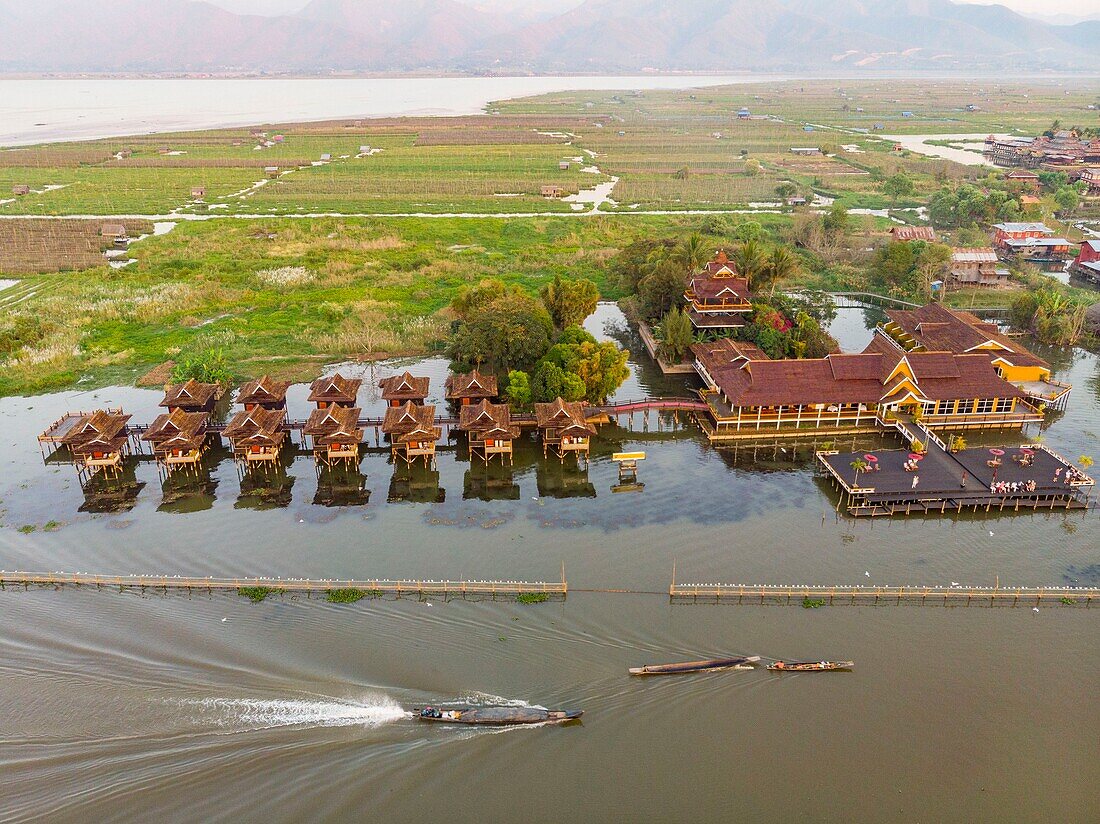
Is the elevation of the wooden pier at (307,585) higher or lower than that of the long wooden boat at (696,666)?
higher

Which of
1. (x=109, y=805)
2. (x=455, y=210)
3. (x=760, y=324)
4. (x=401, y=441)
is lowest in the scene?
(x=109, y=805)

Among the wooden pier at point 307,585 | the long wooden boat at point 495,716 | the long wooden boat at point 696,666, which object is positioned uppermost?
the wooden pier at point 307,585

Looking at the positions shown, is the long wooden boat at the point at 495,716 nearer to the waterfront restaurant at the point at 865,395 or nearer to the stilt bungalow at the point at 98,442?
the waterfront restaurant at the point at 865,395

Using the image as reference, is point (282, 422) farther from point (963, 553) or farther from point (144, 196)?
point (144, 196)

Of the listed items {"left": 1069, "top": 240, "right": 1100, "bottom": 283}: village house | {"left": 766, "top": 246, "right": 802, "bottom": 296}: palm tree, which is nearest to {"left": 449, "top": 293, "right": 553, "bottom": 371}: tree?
{"left": 766, "top": 246, "right": 802, "bottom": 296}: palm tree

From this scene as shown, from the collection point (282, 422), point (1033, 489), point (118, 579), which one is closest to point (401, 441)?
point (282, 422)

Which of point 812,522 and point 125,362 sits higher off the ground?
point 125,362

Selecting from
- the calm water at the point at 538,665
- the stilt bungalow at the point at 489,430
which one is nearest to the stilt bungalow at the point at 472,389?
the stilt bungalow at the point at 489,430
